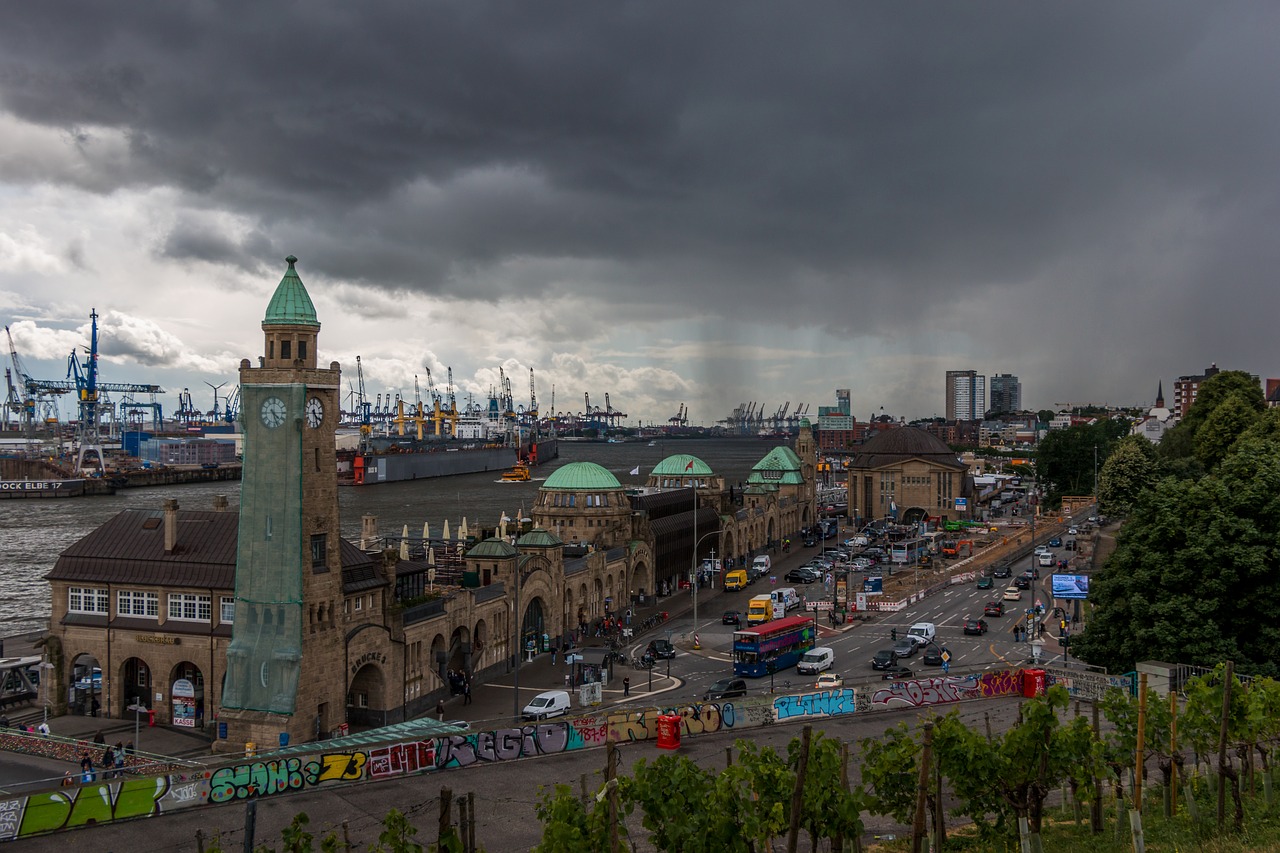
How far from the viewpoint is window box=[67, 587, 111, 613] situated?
151 feet

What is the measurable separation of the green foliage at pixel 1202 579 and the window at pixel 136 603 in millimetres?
41689

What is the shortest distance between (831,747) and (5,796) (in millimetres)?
22663

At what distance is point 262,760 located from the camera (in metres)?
30.8

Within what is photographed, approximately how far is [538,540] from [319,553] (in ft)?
71.2

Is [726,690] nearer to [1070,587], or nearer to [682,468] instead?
[1070,587]

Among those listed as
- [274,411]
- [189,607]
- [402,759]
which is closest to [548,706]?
[402,759]

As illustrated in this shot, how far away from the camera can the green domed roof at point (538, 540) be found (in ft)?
203

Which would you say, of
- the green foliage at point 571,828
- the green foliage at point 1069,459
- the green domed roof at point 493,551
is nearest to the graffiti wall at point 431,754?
the green foliage at point 571,828

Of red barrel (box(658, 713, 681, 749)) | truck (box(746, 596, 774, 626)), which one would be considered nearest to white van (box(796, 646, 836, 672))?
truck (box(746, 596, 774, 626))

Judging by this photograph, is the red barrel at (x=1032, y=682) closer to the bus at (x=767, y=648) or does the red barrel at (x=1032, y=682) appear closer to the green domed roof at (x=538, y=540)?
the bus at (x=767, y=648)

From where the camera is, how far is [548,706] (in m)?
43.3

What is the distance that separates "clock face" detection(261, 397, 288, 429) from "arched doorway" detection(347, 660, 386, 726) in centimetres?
1137

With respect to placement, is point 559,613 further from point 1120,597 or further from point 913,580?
point 913,580

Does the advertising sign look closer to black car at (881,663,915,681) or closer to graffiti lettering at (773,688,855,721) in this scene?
black car at (881,663,915,681)
